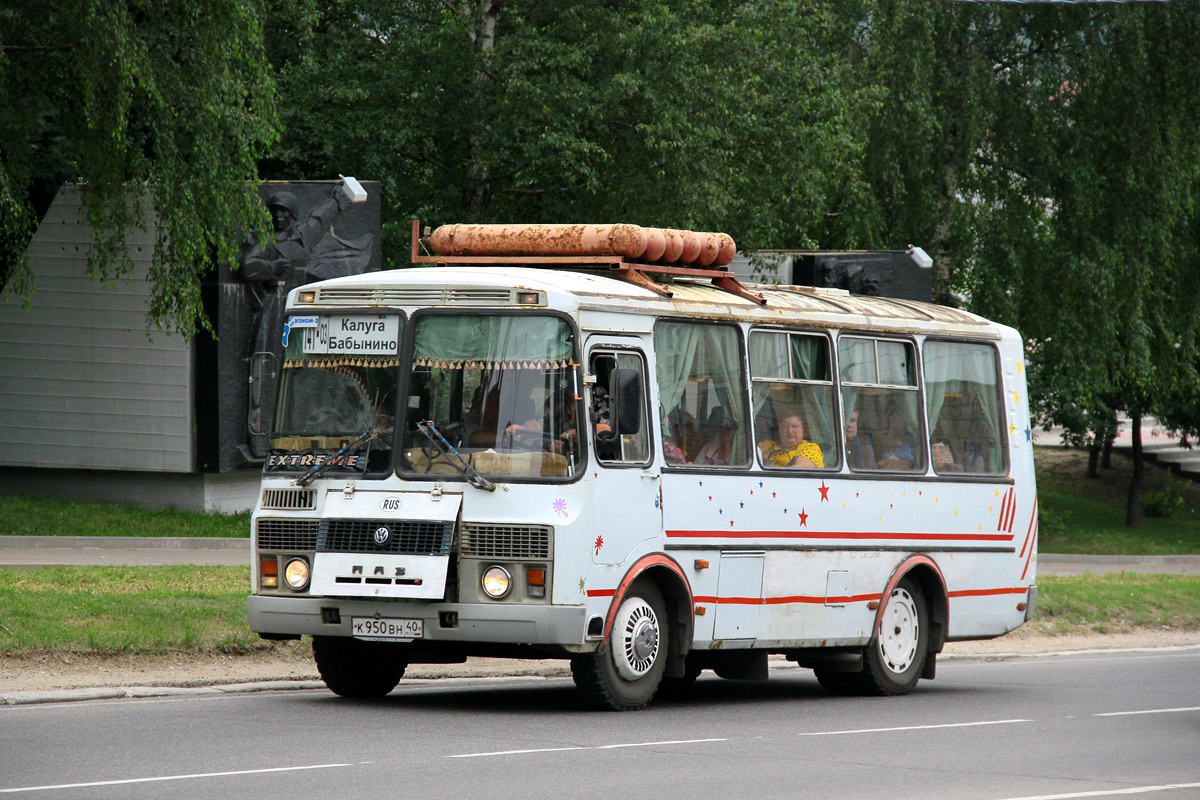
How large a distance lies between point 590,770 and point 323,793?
63.7 inches

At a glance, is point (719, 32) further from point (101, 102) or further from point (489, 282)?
point (489, 282)

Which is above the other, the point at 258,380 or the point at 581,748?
the point at 258,380

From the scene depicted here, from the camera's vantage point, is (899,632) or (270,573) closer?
(270,573)

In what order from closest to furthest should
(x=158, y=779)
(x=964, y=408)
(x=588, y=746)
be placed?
1. (x=158, y=779)
2. (x=588, y=746)
3. (x=964, y=408)

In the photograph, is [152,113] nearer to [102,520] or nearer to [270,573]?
[102,520]

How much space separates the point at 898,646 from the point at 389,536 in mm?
5057

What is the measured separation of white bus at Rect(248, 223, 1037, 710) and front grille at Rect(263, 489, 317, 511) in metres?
0.02

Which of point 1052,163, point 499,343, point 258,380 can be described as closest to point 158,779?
point 258,380

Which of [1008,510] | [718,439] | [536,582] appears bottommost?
[536,582]

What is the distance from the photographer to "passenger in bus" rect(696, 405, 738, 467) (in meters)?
12.6

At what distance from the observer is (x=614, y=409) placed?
11.5 m

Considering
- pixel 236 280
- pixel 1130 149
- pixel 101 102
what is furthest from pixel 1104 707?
pixel 1130 149

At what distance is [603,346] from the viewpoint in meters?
11.7

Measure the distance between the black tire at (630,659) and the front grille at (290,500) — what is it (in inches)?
81.1
